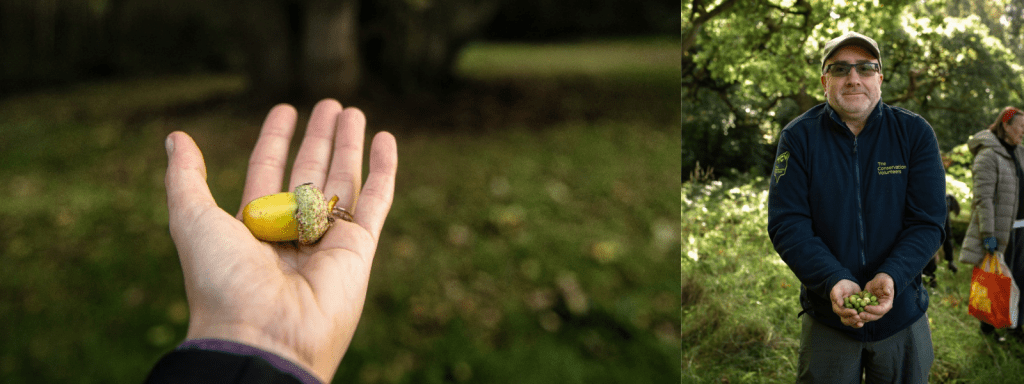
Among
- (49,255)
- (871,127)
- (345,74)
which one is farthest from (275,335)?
(345,74)

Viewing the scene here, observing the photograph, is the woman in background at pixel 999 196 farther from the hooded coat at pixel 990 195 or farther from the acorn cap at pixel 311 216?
the acorn cap at pixel 311 216

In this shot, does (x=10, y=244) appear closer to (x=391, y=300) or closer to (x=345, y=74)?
(x=391, y=300)

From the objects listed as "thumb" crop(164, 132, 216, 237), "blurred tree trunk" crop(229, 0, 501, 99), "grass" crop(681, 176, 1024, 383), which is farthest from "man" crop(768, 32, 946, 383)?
"blurred tree trunk" crop(229, 0, 501, 99)

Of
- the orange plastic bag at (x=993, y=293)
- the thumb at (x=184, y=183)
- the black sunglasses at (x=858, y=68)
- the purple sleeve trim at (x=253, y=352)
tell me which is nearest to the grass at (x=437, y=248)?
the thumb at (x=184, y=183)

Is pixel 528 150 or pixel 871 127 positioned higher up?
pixel 871 127

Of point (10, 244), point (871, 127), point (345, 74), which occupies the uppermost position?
point (871, 127)

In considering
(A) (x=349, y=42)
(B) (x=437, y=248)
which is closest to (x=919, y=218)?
(B) (x=437, y=248)
